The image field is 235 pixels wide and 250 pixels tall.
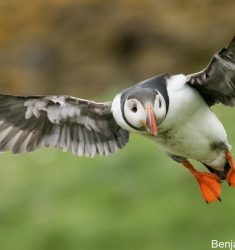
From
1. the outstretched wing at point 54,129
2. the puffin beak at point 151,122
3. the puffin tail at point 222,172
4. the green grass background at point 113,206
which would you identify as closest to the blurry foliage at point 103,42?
the green grass background at point 113,206

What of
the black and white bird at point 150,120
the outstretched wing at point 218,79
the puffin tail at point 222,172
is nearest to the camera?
the black and white bird at point 150,120

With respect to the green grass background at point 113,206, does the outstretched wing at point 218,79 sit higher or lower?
lower

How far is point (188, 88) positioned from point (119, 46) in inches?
447

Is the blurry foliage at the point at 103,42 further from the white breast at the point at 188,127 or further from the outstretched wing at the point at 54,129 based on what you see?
the white breast at the point at 188,127

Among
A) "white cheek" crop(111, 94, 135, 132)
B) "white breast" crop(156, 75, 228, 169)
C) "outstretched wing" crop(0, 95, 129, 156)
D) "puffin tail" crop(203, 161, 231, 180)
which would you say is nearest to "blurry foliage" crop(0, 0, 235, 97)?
"outstretched wing" crop(0, 95, 129, 156)

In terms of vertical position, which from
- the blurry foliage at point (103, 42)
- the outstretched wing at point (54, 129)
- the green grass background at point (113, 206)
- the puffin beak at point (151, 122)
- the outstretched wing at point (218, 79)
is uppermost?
the blurry foliage at point (103, 42)

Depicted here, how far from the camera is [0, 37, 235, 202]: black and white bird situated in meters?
6.13

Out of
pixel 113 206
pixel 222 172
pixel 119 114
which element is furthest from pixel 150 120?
pixel 113 206

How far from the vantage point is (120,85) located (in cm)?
1677

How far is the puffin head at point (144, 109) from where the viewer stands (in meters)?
5.97

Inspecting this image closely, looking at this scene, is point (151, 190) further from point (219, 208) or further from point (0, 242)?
point (0, 242)

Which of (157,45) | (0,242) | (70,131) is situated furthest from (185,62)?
(70,131)

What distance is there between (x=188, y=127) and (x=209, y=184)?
0.80 meters

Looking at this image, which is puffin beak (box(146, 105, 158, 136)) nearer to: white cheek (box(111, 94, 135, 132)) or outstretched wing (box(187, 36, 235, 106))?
white cheek (box(111, 94, 135, 132))
